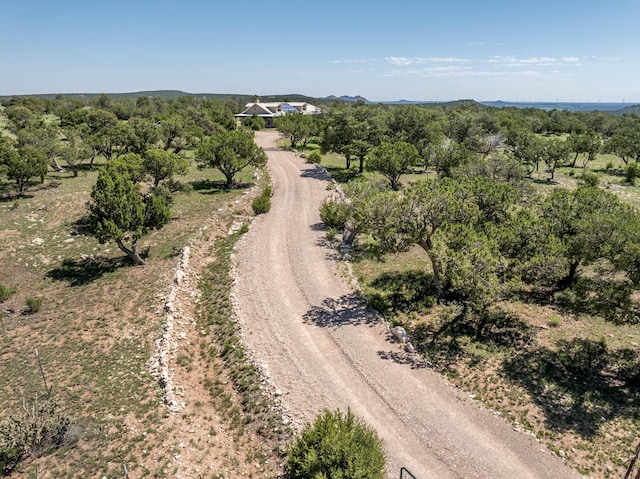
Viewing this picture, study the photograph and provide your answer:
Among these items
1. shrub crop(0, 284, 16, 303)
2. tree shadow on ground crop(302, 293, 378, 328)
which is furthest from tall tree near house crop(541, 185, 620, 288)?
shrub crop(0, 284, 16, 303)

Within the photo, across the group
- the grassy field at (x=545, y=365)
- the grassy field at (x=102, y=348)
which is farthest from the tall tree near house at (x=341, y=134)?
the grassy field at (x=545, y=365)

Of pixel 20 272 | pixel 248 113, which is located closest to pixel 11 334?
pixel 20 272

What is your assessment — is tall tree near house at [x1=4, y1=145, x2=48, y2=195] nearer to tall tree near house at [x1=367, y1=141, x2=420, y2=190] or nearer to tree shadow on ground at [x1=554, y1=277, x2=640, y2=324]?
tall tree near house at [x1=367, y1=141, x2=420, y2=190]

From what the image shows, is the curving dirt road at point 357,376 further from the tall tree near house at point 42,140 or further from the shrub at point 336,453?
the tall tree near house at point 42,140

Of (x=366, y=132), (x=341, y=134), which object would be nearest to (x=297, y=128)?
(x=341, y=134)

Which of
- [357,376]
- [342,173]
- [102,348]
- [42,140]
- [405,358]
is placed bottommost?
[102,348]

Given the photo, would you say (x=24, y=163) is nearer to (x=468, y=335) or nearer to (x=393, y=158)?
(x=393, y=158)
